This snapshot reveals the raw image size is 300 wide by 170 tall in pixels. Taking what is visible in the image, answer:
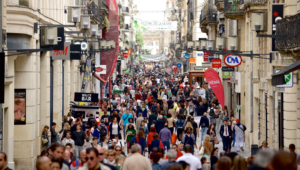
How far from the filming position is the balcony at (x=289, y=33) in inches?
573

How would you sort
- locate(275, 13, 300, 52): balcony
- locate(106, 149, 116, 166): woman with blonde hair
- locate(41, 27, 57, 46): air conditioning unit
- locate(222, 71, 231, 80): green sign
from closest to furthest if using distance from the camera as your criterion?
locate(106, 149, 116, 166): woman with blonde hair → locate(275, 13, 300, 52): balcony → locate(41, 27, 57, 46): air conditioning unit → locate(222, 71, 231, 80): green sign

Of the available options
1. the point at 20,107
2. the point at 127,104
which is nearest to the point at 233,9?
the point at 127,104

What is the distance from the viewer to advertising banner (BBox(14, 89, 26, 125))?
16.9m

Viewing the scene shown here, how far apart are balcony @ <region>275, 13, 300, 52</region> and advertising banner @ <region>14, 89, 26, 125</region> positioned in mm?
7109

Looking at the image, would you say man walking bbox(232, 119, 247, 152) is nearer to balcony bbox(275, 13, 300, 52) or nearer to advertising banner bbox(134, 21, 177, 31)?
balcony bbox(275, 13, 300, 52)

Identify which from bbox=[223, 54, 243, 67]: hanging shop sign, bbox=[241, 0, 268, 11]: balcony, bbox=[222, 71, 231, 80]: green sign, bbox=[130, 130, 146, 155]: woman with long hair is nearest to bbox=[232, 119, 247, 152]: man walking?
bbox=[241, 0, 268, 11]: balcony

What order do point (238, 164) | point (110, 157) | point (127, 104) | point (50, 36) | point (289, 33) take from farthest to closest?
point (127, 104) → point (50, 36) → point (289, 33) → point (110, 157) → point (238, 164)

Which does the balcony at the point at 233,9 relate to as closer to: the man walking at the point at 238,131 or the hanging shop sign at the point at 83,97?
the hanging shop sign at the point at 83,97

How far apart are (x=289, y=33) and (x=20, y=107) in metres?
7.53

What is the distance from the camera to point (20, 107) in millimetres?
16906

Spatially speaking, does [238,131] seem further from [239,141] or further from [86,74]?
[86,74]

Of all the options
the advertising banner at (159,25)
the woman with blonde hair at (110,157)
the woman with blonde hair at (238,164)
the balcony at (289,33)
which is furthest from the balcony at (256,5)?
the advertising banner at (159,25)

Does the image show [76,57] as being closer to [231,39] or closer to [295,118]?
[231,39]

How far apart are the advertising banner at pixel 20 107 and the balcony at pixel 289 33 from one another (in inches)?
280
